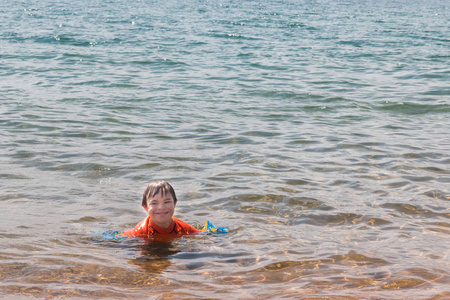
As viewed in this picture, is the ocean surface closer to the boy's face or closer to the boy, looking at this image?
the boy

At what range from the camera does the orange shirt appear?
5844mm

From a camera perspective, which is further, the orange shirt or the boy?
→ the orange shirt

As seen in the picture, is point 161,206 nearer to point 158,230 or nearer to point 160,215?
point 160,215

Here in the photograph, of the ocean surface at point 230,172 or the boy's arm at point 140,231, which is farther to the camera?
the boy's arm at point 140,231

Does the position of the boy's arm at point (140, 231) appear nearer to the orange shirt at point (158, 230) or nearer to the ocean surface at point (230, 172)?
the orange shirt at point (158, 230)

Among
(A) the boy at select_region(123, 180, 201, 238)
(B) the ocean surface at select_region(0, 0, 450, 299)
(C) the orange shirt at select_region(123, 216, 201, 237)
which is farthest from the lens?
(C) the orange shirt at select_region(123, 216, 201, 237)

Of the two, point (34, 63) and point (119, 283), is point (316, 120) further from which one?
point (34, 63)

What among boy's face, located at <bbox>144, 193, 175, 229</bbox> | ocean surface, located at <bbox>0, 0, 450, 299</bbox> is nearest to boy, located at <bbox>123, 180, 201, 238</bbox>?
boy's face, located at <bbox>144, 193, 175, 229</bbox>

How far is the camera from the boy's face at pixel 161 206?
18.4 ft

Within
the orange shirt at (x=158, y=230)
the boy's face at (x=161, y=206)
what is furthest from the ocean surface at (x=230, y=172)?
the boy's face at (x=161, y=206)

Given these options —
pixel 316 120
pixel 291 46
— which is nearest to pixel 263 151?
pixel 316 120

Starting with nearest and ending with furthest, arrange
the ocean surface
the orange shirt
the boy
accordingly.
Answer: the ocean surface
the boy
the orange shirt

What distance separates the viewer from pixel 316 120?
11352 millimetres

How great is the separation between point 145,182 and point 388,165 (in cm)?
365
